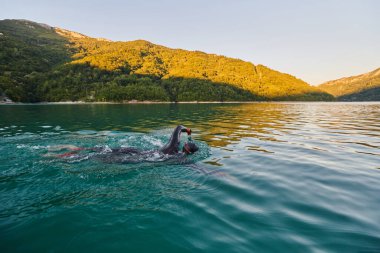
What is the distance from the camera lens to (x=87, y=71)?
188m

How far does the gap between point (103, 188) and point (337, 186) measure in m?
8.58

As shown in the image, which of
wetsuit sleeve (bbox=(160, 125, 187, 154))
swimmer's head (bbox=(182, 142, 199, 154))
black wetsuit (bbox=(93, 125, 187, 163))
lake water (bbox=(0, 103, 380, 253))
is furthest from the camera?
swimmer's head (bbox=(182, 142, 199, 154))

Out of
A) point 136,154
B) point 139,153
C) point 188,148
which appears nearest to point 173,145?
point 188,148

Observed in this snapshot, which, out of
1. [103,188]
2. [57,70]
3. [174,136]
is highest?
[57,70]

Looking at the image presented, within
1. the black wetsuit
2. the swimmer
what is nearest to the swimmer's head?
the swimmer

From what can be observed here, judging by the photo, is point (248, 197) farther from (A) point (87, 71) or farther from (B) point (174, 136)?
(A) point (87, 71)

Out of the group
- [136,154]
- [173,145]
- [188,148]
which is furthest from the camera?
[188,148]

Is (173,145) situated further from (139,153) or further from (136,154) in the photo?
(136,154)

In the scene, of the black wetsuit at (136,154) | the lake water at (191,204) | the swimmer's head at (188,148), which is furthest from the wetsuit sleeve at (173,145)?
the lake water at (191,204)

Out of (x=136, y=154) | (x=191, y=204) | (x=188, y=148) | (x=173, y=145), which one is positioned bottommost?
(x=191, y=204)

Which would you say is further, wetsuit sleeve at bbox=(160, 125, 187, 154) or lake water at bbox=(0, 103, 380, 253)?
wetsuit sleeve at bbox=(160, 125, 187, 154)

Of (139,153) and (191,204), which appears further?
(139,153)

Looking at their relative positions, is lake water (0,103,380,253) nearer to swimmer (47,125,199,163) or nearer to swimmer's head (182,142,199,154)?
swimmer (47,125,199,163)

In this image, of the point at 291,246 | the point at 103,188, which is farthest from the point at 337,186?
the point at 103,188
